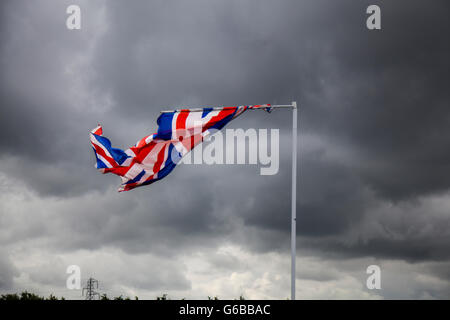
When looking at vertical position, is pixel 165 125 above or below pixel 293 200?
above

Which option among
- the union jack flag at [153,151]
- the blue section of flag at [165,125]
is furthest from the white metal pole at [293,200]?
the blue section of flag at [165,125]

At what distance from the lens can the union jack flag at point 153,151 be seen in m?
32.1

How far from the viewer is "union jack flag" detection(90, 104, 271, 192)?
32.1m

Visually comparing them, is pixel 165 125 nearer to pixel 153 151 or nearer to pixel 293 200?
pixel 153 151

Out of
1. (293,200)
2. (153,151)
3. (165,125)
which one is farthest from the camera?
(153,151)

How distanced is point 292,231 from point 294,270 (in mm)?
1919

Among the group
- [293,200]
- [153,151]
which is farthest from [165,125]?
[293,200]

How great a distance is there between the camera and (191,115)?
105 ft

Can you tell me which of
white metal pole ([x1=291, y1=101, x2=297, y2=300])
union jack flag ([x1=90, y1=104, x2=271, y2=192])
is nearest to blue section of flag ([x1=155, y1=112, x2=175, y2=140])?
union jack flag ([x1=90, y1=104, x2=271, y2=192])

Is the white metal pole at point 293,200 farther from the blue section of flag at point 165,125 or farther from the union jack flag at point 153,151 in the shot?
the blue section of flag at point 165,125

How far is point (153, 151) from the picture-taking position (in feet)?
107
